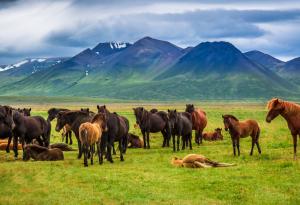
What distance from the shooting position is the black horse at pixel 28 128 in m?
27.1

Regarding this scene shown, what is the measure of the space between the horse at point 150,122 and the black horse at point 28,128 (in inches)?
249

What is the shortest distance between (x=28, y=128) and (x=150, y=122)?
8.73 meters

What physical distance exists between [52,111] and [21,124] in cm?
983

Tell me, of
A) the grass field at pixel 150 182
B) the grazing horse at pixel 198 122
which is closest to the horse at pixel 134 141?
the grazing horse at pixel 198 122

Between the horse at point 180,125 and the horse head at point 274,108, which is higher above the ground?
the horse head at point 274,108

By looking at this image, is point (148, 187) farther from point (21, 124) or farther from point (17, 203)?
point (21, 124)

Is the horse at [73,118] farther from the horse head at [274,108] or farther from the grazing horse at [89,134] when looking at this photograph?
the horse head at [274,108]

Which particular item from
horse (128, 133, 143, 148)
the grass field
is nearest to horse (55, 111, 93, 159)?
the grass field

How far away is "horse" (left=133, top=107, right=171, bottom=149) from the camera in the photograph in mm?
32719

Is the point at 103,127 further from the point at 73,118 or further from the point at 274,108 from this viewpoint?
the point at 274,108

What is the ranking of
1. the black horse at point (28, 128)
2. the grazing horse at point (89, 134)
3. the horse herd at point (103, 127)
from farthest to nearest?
the black horse at point (28, 128), the horse herd at point (103, 127), the grazing horse at point (89, 134)

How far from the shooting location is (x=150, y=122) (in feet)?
109

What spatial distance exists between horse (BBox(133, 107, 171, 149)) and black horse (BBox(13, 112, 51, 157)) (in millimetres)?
6319

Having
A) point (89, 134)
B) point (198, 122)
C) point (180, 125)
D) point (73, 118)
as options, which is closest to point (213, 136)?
point (198, 122)
